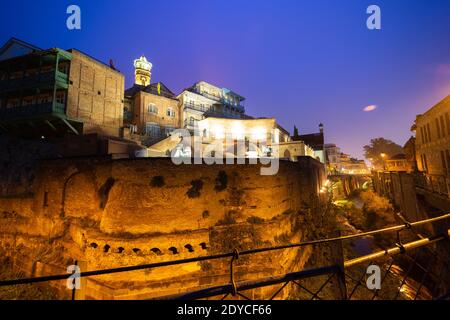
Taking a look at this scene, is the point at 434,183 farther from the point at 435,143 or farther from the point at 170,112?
the point at 170,112

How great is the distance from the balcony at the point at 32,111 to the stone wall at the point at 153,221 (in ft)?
26.7

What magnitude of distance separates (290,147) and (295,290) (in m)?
21.6

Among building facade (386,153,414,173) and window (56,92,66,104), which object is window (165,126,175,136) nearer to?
window (56,92,66,104)

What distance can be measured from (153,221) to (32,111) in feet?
57.6

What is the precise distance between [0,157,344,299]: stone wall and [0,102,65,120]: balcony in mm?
8126

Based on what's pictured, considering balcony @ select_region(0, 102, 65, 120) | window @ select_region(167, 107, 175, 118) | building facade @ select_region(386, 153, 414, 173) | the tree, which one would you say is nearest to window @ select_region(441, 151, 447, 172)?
building facade @ select_region(386, 153, 414, 173)

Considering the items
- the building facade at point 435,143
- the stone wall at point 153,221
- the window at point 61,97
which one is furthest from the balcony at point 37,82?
the building facade at point 435,143

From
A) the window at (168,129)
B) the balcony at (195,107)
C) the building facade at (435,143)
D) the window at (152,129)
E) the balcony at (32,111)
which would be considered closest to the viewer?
the building facade at (435,143)

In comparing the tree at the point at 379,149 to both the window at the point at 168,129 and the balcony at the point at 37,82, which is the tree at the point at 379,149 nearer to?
the window at the point at 168,129

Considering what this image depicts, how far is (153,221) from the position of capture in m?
10.5

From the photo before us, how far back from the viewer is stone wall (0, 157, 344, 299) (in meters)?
10.2

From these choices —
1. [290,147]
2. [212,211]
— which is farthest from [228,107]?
[212,211]

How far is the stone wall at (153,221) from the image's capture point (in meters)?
10.2

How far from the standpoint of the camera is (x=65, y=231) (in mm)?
11852
